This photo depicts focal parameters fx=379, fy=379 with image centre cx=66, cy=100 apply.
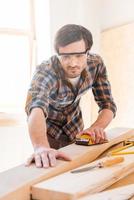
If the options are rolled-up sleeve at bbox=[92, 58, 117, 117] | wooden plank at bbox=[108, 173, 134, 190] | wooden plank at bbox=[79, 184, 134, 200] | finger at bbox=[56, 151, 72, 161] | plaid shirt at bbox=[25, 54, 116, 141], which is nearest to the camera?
wooden plank at bbox=[79, 184, 134, 200]

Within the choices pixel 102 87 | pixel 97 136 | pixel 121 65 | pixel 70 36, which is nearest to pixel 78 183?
pixel 97 136

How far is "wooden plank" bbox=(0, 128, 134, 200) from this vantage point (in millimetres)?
869

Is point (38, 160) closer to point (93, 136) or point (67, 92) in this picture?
point (93, 136)

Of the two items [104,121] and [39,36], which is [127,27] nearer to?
[39,36]

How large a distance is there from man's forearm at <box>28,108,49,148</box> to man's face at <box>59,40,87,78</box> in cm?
24

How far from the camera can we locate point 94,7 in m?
2.63

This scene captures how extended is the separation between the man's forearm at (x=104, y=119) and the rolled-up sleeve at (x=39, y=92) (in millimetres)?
274

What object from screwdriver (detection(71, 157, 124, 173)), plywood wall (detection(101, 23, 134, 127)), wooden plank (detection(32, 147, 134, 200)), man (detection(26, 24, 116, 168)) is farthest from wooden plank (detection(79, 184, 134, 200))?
plywood wall (detection(101, 23, 134, 127))

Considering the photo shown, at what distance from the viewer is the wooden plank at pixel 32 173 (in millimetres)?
869

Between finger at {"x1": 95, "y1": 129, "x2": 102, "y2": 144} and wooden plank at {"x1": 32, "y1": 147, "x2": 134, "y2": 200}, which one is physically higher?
finger at {"x1": 95, "y1": 129, "x2": 102, "y2": 144}

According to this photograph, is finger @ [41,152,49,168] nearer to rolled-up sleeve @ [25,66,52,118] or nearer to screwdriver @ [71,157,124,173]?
screwdriver @ [71,157,124,173]

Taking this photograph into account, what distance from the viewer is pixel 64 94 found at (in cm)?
167

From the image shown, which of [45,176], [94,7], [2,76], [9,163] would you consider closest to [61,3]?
[94,7]

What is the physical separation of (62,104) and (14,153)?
1.18 metres
